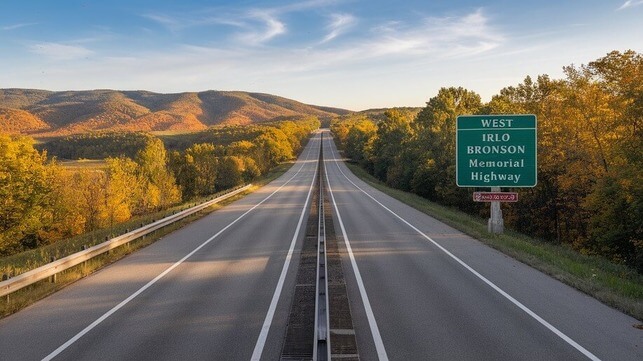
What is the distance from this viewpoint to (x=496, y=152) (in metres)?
20.2

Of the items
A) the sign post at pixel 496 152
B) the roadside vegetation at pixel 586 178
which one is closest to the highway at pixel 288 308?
the roadside vegetation at pixel 586 178

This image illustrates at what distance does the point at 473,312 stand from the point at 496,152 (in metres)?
12.5

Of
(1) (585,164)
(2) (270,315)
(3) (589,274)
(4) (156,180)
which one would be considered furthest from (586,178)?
(4) (156,180)

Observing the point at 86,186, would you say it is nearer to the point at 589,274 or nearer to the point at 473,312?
the point at 473,312

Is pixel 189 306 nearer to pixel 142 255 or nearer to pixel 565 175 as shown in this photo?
pixel 142 255

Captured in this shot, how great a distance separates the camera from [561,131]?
31.8 metres

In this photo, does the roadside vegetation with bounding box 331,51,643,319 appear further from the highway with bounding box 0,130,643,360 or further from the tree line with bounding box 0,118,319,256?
the tree line with bounding box 0,118,319,256

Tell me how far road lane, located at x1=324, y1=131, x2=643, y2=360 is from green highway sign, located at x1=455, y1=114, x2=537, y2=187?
5.25 metres

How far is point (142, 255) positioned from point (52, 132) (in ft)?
667

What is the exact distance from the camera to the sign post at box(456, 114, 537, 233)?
19.9 metres

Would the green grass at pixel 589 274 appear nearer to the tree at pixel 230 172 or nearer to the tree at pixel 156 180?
the tree at pixel 156 180

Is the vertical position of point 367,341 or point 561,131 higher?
point 561,131

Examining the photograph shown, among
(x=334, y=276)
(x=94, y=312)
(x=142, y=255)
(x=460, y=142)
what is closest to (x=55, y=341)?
(x=94, y=312)

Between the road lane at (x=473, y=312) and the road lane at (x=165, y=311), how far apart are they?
85.2 inches
